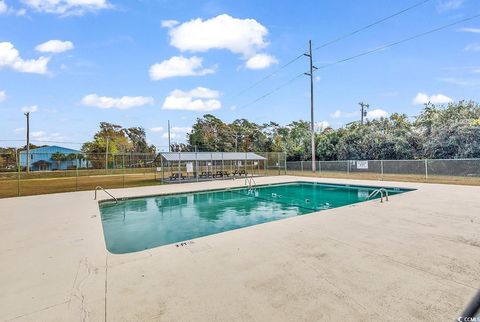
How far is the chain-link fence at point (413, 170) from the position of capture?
13.7 metres

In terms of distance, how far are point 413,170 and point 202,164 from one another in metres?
13.9

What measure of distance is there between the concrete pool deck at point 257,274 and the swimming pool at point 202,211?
4.28 feet

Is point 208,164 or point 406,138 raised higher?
point 406,138

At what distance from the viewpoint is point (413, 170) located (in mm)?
16031

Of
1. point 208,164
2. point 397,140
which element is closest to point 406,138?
point 397,140

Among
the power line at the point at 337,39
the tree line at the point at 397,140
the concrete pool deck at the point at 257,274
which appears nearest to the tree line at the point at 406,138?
the tree line at the point at 397,140

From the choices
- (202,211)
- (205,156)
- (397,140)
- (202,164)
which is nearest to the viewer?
(202,211)

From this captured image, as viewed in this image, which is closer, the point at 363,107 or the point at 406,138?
the point at 406,138

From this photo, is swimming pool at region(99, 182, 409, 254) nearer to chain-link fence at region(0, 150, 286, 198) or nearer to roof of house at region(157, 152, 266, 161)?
roof of house at region(157, 152, 266, 161)

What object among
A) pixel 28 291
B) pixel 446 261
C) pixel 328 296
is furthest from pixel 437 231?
Result: pixel 28 291

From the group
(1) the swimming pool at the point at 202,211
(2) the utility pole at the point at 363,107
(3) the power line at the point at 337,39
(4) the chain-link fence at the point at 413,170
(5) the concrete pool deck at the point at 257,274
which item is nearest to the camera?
(5) the concrete pool deck at the point at 257,274

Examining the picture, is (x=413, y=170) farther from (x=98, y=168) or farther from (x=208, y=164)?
(x=98, y=168)

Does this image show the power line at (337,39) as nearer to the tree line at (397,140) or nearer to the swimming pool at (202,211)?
the swimming pool at (202,211)

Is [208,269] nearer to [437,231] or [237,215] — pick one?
[437,231]
